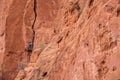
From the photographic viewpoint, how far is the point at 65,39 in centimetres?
1291

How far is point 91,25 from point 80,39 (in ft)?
2.66

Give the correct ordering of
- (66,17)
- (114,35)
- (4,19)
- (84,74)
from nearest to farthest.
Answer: (114,35) < (84,74) < (66,17) < (4,19)

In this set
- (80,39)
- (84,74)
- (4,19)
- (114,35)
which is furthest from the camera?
(4,19)

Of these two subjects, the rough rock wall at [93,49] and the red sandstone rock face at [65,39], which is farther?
the red sandstone rock face at [65,39]

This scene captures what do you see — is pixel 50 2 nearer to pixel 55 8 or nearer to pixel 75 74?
pixel 55 8

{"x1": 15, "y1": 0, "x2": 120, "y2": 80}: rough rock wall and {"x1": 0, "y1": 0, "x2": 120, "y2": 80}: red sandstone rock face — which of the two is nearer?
{"x1": 15, "y1": 0, "x2": 120, "y2": 80}: rough rock wall

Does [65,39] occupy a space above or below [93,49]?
below

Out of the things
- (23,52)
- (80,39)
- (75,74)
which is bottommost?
(23,52)

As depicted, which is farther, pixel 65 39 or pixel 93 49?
pixel 65 39

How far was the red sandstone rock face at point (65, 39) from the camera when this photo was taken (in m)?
8.46

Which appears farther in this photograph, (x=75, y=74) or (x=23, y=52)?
(x=23, y=52)

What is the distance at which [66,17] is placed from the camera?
14875 mm

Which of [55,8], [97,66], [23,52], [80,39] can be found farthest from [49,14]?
[97,66]

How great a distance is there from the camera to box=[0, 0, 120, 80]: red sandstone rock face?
8461 mm
